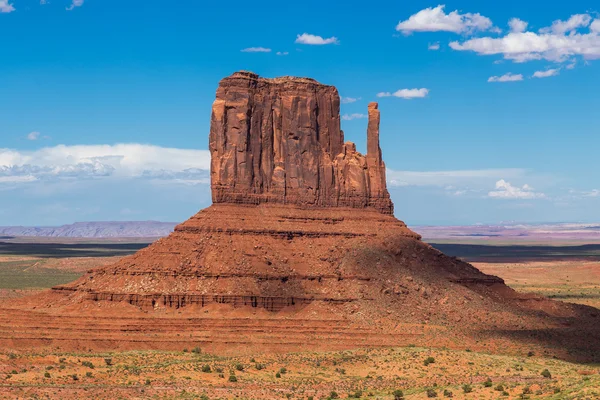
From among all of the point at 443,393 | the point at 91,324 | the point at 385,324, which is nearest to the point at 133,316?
the point at 91,324

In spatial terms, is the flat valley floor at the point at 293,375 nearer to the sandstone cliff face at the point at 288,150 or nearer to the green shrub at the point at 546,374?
the green shrub at the point at 546,374

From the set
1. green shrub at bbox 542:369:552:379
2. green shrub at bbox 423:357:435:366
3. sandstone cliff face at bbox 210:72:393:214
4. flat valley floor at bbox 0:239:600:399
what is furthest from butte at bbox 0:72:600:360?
green shrub at bbox 542:369:552:379

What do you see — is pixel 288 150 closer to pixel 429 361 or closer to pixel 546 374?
pixel 429 361

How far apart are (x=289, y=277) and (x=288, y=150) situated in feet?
47.3

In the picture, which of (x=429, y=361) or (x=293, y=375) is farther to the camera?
(x=429, y=361)

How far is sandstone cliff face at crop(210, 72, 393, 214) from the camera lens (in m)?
110

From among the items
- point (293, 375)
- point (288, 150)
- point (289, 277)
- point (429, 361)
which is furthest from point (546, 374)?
point (288, 150)

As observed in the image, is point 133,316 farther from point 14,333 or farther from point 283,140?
point 283,140

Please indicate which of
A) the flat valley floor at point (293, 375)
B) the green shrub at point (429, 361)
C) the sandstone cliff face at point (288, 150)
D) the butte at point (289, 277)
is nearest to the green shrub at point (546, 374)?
the flat valley floor at point (293, 375)

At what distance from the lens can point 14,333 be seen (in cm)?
9475

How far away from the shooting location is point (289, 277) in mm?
103750

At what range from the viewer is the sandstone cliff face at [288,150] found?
110 m

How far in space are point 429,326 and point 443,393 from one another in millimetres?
36037

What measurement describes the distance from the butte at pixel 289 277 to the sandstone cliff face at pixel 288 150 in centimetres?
11
